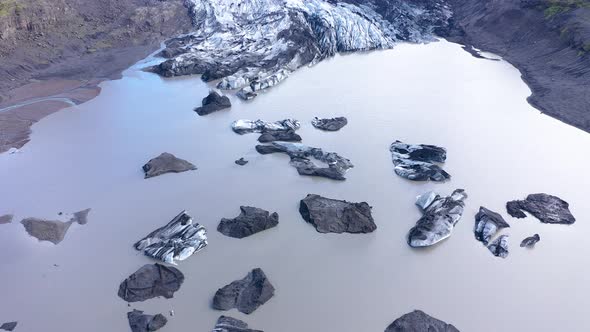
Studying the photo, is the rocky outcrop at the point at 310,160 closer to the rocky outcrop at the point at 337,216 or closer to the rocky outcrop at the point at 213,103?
the rocky outcrop at the point at 337,216

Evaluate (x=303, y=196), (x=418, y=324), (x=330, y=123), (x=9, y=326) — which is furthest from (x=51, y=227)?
(x=330, y=123)

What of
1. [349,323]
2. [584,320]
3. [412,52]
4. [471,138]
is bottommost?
[412,52]

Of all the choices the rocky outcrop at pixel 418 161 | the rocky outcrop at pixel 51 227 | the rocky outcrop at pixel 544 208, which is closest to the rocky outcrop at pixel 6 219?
the rocky outcrop at pixel 51 227

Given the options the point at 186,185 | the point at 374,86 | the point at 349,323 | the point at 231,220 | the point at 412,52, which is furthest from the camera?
the point at 412,52

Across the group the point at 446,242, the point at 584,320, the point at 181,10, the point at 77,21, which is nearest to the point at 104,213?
the point at 446,242

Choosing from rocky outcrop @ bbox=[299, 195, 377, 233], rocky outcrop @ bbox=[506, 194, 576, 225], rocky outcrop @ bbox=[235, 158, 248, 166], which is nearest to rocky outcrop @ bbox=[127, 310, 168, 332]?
rocky outcrop @ bbox=[299, 195, 377, 233]

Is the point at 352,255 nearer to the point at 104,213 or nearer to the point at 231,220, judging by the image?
the point at 231,220

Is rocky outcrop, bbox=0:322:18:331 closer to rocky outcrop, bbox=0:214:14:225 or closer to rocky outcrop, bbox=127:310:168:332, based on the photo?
rocky outcrop, bbox=127:310:168:332

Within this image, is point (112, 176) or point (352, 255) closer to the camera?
point (352, 255)
